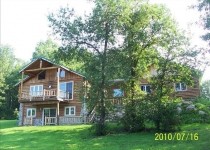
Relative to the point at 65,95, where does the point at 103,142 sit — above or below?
below

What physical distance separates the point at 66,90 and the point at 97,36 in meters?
14.3

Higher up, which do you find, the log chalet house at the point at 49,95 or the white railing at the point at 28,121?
the log chalet house at the point at 49,95

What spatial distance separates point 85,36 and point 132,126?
23.9 feet

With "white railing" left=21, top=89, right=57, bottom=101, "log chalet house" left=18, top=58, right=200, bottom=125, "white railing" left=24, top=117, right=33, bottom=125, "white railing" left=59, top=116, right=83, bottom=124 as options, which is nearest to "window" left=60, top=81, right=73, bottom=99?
"log chalet house" left=18, top=58, right=200, bottom=125

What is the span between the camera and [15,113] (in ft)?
173

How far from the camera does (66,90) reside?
35.7 m

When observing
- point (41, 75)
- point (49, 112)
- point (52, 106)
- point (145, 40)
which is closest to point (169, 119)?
point (145, 40)

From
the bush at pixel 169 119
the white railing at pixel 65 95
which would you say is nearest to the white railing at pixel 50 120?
the white railing at pixel 65 95

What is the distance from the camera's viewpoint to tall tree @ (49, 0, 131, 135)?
22.1 m

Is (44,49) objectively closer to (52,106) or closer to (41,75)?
(41,75)

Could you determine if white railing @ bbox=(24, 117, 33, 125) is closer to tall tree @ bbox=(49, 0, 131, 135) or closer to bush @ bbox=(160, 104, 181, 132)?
tall tree @ bbox=(49, 0, 131, 135)

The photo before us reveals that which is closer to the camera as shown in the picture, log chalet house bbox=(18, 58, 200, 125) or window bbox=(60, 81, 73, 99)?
log chalet house bbox=(18, 58, 200, 125)

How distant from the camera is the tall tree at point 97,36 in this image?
22078mm

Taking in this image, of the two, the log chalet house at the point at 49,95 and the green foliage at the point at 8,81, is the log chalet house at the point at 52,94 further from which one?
the green foliage at the point at 8,81
